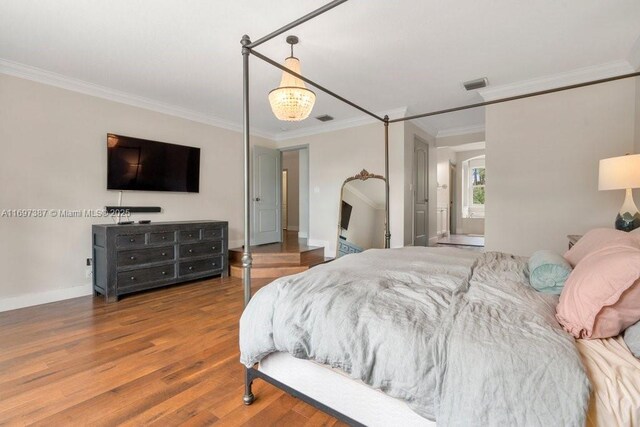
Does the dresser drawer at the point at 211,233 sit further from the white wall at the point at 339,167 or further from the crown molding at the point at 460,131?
the crown molding at the point at 460,131

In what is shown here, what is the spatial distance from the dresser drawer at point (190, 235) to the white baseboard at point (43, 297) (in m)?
1.17

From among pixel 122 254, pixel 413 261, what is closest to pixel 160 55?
pixel 122 254

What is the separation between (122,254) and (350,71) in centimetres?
324

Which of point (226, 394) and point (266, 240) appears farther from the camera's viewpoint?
point (266, 240)

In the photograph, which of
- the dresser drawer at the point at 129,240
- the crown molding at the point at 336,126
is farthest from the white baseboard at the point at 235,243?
the crown molding at the point at 336,126

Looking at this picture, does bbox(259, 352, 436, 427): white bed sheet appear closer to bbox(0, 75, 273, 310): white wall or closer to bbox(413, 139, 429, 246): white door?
bbox(0, 75, 273, 310): white wall

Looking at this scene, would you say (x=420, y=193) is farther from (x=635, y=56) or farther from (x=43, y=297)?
(x=43, y=297)

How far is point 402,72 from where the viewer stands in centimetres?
326

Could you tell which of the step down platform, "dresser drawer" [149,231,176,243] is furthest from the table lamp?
"dresser drawer" [149,231,176,243]

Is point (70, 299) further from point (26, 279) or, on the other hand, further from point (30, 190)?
point (30, 190)

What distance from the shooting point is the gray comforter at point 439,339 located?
83 cm

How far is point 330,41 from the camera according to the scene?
8.64 ft

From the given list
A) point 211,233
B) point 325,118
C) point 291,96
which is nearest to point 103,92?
point 211,233

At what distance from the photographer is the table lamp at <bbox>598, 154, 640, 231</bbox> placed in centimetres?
238
